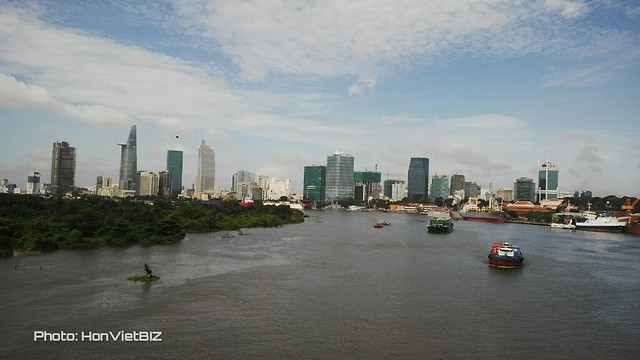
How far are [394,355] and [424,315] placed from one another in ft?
15.4

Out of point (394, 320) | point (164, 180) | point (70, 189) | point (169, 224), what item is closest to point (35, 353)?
point (394, 320)

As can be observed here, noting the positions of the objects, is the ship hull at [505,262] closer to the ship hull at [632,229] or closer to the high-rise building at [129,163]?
the ship hull at [632,229]

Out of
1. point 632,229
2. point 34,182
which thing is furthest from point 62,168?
point 632,229

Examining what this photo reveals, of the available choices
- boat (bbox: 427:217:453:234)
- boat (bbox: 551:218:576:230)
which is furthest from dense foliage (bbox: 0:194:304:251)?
boat (bbox: 551:218:576:230)

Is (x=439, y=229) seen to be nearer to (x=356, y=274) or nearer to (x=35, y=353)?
(x=356, y=274)

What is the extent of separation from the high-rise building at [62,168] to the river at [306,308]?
145m

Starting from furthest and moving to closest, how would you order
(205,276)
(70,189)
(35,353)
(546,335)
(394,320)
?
(70,189), (205,276), (394,320), (546,335), (35,353)

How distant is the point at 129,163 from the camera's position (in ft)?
623

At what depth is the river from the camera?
14.6 meters

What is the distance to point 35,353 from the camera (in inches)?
527

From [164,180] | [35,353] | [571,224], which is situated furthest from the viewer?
[164,180]

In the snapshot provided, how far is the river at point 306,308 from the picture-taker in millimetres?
14640

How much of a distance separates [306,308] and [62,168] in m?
165

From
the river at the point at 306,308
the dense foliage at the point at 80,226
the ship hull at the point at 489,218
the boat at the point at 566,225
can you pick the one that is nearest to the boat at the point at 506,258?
the river at the point at 306,308
